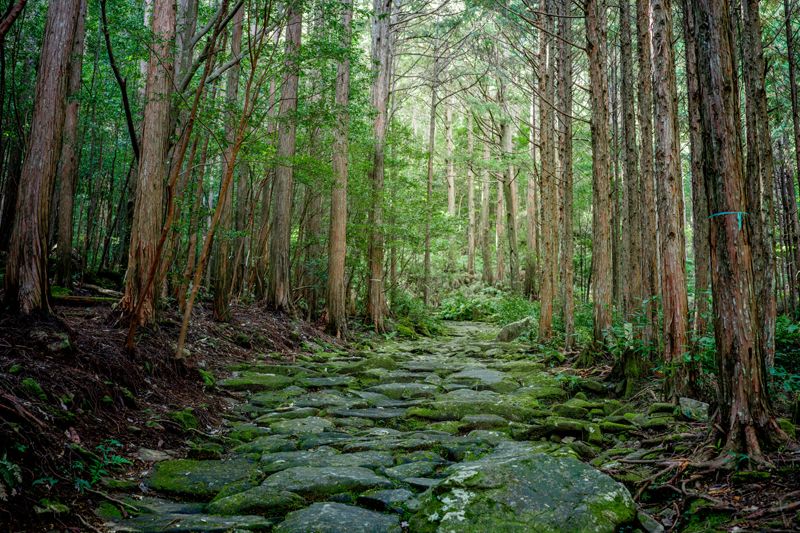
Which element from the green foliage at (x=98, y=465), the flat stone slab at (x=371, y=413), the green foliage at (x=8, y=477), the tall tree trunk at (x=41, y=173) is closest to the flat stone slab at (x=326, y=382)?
the flat stone slab at (x=371, y=413)

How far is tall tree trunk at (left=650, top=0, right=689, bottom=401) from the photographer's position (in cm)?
531

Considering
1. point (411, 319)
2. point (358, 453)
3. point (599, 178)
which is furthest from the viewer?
point (411, 319)

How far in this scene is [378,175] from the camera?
13.9 m

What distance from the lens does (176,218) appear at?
7.88m

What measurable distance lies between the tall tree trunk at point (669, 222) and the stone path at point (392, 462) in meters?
0.85

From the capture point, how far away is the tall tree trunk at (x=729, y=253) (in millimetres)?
3258


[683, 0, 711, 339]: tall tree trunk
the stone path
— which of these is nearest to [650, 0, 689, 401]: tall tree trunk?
[683, 0, 711, 339]: tall tree trunk

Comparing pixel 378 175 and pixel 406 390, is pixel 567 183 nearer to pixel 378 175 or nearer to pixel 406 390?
pixel 406 390

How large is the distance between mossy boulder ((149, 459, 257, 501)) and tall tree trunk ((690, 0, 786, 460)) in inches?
126

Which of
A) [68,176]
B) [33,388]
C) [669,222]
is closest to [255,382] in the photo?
[33,388]

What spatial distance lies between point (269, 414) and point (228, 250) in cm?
461

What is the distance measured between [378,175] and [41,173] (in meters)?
8.95

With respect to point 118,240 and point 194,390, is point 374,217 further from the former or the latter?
point 194,390

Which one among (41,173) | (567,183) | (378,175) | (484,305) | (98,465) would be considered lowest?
(98,465)
